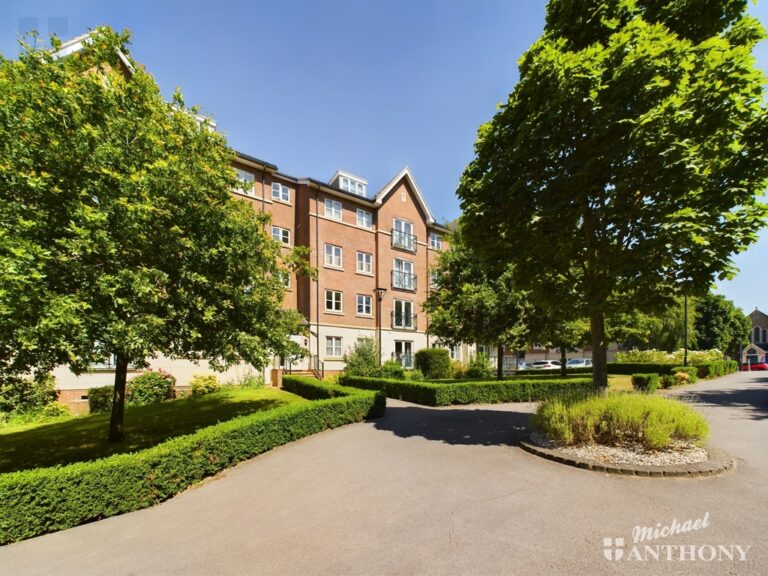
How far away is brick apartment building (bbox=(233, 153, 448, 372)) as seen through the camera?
1019 inches

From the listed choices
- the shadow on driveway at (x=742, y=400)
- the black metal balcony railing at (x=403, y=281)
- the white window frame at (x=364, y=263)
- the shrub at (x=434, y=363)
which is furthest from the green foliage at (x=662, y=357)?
the white window frame at (x=364, y=263)

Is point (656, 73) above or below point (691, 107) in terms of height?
above

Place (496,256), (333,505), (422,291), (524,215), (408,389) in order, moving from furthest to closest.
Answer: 1. (422,291)
2. (408,389)
3. (496,256)
4. (524,215)
5. (333,505)

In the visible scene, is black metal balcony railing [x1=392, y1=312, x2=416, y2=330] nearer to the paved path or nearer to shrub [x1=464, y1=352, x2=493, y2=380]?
shrub [x1=464, y1=352, x2=493, y2=380]

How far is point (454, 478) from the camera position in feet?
22.2

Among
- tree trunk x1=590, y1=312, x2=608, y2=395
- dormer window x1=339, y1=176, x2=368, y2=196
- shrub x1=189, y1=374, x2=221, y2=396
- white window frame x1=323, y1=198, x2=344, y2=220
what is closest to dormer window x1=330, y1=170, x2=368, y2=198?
dormer window x1=339, y1=176, x2=368, y2=196

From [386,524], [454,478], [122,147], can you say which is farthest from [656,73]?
[122,147]

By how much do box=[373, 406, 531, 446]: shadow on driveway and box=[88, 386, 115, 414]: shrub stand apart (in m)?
12.4

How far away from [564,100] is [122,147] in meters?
9.76

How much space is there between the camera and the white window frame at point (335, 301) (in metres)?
26.8

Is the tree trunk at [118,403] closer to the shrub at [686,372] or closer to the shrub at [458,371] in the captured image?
the shrub at [458,371]

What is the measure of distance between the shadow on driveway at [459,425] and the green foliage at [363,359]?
33.9ft

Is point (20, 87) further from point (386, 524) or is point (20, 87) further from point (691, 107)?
point (691, 107)

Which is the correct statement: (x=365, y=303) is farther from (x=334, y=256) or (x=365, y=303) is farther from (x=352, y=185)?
(x=352, y=185)
